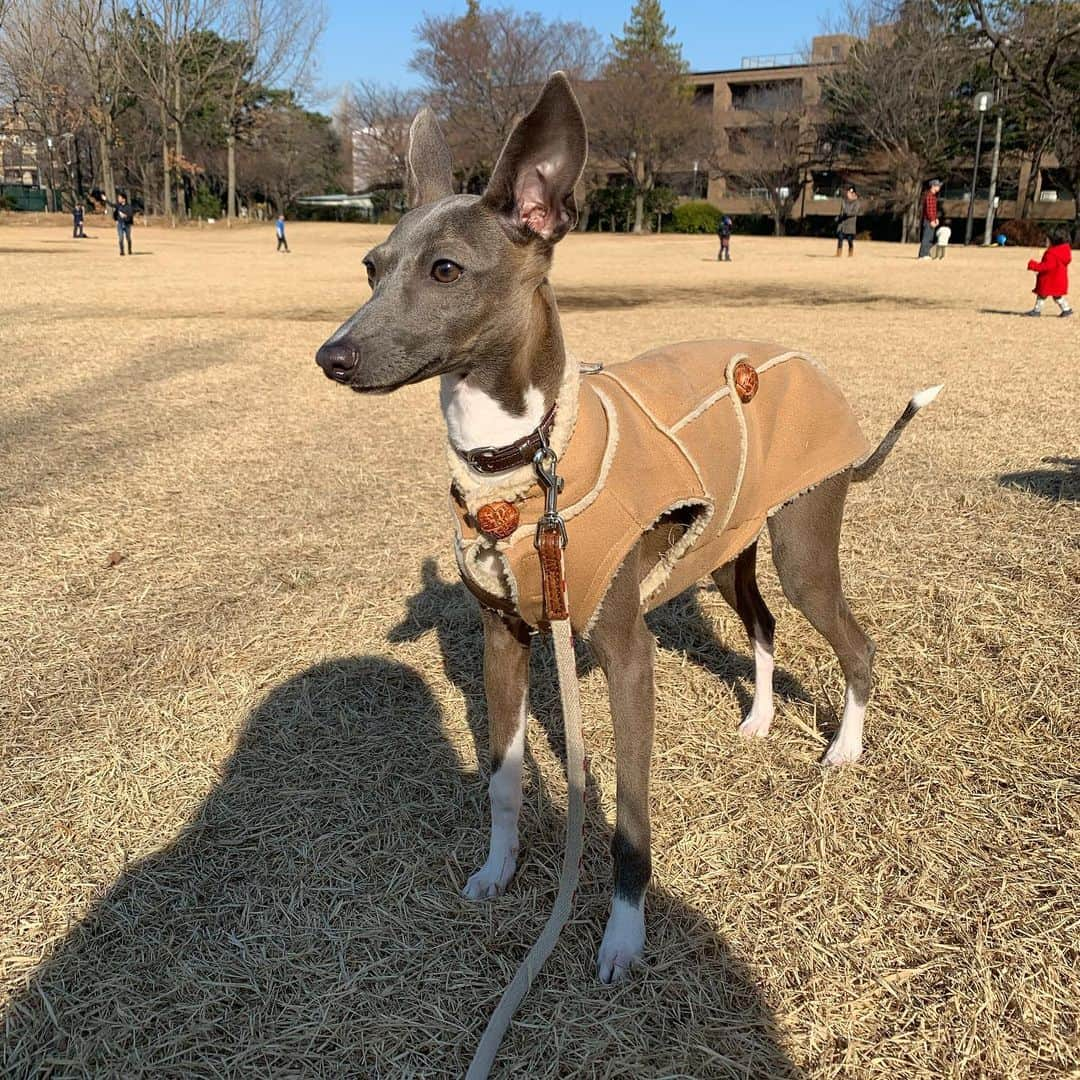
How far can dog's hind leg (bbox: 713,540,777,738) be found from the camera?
3.12 m

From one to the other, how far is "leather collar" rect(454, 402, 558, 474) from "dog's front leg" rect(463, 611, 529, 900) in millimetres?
475

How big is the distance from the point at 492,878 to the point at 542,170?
6.10 ft

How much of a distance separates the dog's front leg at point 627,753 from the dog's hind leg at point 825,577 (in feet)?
2.49

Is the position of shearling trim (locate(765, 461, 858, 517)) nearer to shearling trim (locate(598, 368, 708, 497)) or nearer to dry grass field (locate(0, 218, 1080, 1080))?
shearling trim (locate(598, 368, 708, 497))

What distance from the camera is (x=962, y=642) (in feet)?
11.4

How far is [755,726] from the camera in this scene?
3.11 metres

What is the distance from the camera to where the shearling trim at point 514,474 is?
202 centimetres

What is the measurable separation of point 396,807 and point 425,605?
1399mm

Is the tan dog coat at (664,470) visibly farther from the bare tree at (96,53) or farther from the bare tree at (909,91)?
the bare tree at (96,53)

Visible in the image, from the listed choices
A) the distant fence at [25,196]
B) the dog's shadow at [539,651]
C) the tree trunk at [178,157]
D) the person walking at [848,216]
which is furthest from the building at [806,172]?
the dog's shadow at [539,651]

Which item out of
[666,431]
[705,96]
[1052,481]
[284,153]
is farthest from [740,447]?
[705,96]

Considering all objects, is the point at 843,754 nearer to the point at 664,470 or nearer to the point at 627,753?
the point at 627,753

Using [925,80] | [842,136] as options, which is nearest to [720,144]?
[842,136]

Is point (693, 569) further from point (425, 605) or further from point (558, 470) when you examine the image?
point (425, 605)
